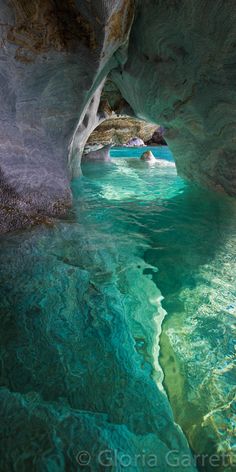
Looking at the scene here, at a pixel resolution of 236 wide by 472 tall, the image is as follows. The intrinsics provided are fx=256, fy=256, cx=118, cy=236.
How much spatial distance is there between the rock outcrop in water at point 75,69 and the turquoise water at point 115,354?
1045 millimetres

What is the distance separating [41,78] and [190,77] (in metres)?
2.37

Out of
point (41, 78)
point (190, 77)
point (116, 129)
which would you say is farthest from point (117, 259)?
point (116, 129)

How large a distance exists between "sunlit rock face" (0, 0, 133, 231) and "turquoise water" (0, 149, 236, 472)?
30.2 inches

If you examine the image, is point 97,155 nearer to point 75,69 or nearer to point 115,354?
point 75,69

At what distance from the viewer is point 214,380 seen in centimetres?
163

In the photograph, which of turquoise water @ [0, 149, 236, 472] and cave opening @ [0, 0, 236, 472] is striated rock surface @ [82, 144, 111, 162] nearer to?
cave opening @ [0, 0, 236, 472]

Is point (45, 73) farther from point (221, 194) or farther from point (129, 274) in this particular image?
point (221, 194)

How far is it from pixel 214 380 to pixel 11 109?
158 inches

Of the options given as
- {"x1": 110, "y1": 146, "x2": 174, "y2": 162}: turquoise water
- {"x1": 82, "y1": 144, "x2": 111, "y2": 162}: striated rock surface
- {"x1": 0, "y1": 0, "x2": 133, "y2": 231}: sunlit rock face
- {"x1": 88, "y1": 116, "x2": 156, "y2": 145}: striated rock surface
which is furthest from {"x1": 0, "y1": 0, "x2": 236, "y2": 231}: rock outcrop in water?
{"x1": 110, "y1": 146, "x2": 174, "y2": 162}: turquoise water

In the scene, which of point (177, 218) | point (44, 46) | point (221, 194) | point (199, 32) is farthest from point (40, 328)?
point (221, 194)

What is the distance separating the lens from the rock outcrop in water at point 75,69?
339 centimetres

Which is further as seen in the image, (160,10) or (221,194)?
(221,194)

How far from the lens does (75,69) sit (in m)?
3.92

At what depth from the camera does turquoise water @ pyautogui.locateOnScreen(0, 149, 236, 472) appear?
126cm
